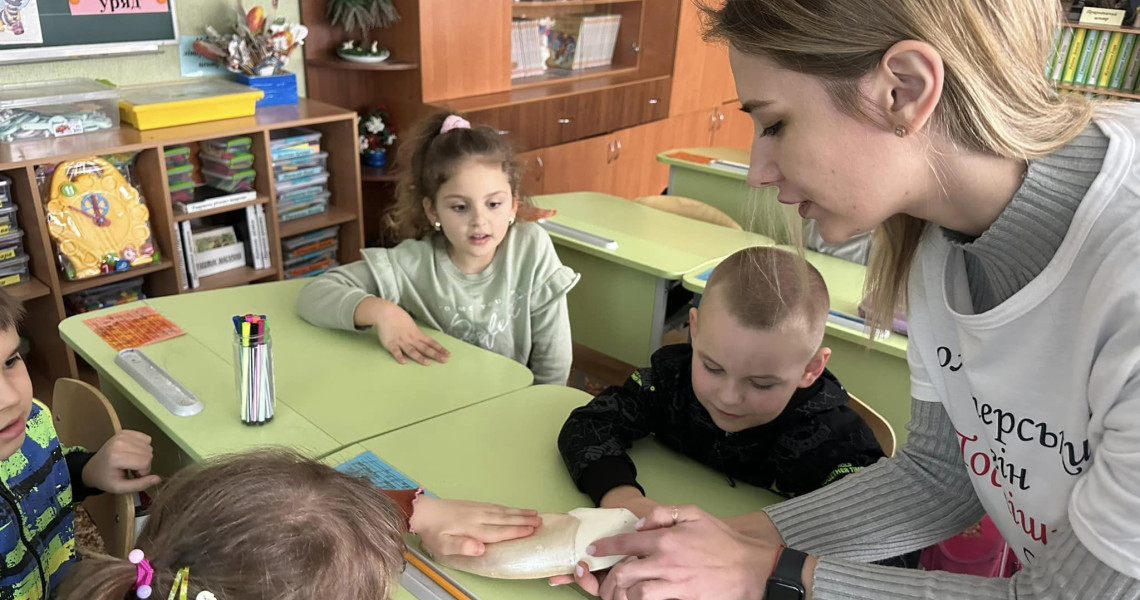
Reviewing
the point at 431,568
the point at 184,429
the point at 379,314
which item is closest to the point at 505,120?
the point at 379,314

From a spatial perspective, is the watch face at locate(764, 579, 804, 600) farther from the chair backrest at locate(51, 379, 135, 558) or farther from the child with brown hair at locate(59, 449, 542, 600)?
the chair backrest at locate(51, 379, 135, 558)

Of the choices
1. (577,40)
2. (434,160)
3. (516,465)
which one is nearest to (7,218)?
(434,160)

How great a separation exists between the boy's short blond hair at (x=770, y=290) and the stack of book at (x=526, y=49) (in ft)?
11.1

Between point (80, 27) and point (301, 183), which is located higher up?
point (80, 27)

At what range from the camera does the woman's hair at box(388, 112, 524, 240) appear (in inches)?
74.1

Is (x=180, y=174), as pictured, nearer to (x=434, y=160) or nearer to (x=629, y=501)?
(x=434, y=160)

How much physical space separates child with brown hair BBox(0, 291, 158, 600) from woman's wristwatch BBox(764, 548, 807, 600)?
959 millimetres

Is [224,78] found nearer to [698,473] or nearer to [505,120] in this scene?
[505,120]

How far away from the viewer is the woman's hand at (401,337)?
5.29 ft

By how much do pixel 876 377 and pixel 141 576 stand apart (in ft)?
5.89

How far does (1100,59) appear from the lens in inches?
184

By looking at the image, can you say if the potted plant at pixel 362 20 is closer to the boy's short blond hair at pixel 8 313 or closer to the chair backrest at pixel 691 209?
the chair backrest at pixel 691 209

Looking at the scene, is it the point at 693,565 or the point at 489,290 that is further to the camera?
the point at 489,290

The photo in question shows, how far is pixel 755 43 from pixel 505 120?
3.25m
